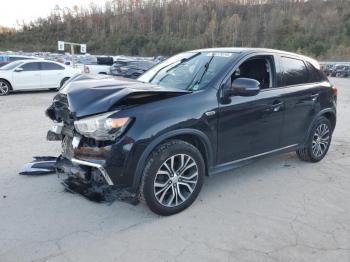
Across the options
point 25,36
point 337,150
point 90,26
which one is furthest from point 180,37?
point 337,150

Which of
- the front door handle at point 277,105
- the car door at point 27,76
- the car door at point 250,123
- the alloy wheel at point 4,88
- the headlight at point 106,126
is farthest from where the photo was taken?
the car door at point 27,76

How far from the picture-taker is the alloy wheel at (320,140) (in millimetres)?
5430

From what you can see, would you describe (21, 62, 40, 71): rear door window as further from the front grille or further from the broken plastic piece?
the front grille

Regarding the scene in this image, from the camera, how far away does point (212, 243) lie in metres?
3.22

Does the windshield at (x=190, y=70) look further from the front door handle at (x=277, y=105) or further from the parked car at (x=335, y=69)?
the parked car at (x=335, y=69)

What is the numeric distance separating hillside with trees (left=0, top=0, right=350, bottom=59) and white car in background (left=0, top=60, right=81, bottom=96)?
2366 inches

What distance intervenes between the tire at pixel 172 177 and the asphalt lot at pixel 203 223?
0.15 meters

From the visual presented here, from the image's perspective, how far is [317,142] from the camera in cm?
548

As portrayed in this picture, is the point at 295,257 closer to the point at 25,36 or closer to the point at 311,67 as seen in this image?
the point at 311,67

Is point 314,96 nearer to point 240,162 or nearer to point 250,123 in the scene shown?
point 250,123

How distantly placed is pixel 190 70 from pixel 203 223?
1868mm

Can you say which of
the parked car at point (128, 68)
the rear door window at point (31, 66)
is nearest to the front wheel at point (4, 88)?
the rear door window at point (31, 66)

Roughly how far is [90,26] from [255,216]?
11953 cm

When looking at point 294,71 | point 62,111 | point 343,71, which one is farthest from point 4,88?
point 343,71
